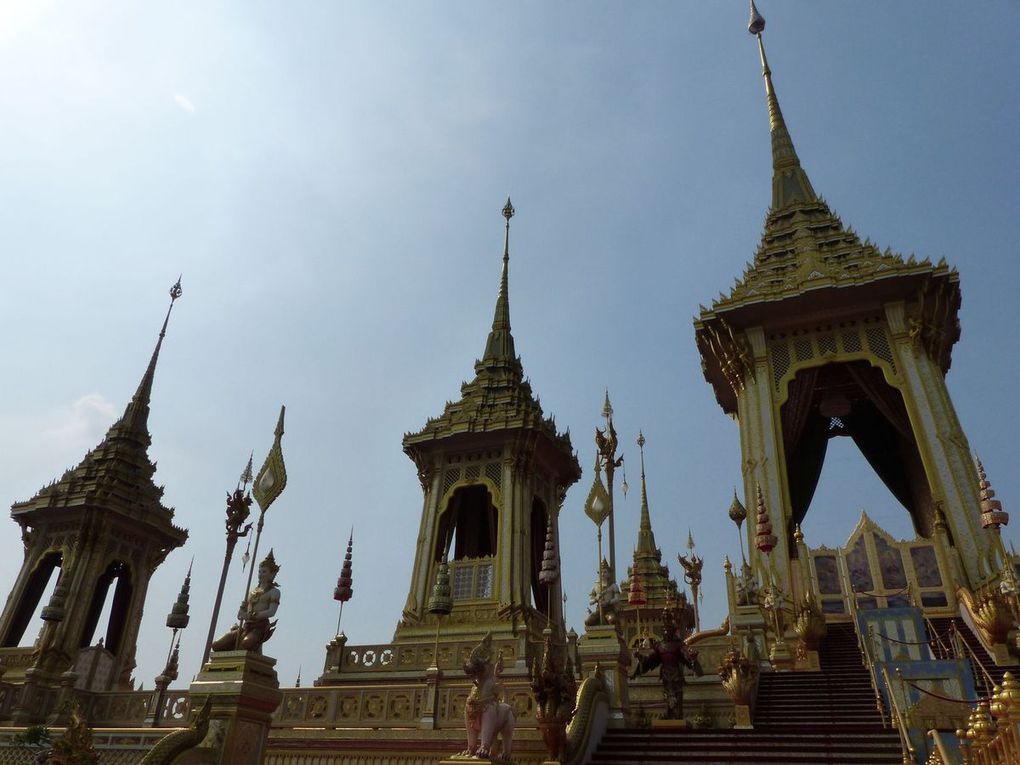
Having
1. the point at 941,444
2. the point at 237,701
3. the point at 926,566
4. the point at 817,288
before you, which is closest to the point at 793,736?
the point at 237,701

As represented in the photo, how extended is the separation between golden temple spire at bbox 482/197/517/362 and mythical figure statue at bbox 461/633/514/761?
20.8 metres

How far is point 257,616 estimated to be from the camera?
390 inches

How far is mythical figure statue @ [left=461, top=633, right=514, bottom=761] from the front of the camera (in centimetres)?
870

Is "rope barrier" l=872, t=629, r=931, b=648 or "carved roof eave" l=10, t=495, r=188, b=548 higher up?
"carved roof eave" l=10, t=495, r=188, b=548

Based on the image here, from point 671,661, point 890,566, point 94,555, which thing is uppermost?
point 94,555

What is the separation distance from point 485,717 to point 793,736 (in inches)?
180

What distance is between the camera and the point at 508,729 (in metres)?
8.91

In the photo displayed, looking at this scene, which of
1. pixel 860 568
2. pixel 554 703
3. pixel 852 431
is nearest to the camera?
pixel 554 703

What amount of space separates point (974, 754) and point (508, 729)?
5288 millimetres

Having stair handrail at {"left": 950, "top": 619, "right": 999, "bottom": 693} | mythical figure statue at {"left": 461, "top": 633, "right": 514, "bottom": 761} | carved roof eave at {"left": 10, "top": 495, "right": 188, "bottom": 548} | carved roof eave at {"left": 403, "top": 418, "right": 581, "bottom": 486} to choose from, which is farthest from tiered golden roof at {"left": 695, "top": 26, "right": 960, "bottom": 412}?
carved roof eave at {"left": 10, "top": 495, "right": 188, "bottom": 548}

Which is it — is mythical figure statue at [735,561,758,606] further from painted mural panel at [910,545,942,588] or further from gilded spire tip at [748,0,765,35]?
gilded spire tip at [748,0,765,35]

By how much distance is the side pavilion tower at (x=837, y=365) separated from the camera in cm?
2012

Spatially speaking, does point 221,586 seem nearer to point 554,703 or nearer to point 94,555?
point 554,703

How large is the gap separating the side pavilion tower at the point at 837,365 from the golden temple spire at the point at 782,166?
2.38 meters
